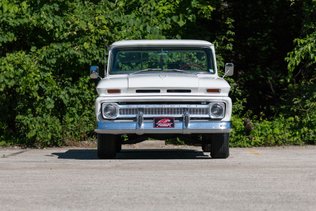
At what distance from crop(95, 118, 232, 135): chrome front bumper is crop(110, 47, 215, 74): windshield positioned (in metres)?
1.49

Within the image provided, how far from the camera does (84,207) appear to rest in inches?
372

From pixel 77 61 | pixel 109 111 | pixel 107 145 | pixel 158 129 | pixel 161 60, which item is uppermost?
pixel 161 60

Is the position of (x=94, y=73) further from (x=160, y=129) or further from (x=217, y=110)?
(x=217, y=110)

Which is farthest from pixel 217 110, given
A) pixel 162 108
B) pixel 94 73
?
pixel 94 73

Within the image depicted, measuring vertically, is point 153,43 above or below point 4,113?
above

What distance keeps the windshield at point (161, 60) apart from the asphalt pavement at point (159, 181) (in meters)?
1.51

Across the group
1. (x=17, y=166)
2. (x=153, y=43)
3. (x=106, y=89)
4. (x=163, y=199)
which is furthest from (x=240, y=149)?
(x=163, y=199)

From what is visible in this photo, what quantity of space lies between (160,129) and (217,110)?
98 cm

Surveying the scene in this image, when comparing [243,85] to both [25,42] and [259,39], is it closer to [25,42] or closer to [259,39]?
[259,39]

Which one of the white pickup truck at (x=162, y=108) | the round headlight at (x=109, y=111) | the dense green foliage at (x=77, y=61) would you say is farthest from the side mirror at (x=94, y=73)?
the dense green foliage at (x=77, y=61)

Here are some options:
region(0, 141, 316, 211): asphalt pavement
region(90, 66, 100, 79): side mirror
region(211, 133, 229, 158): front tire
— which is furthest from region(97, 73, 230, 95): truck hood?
region(0, 141, 316, 211): asphalt pavement

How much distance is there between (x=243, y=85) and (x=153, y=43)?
7719 mm

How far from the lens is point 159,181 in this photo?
11.8 metres

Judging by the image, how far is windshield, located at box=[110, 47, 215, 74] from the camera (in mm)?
16688
